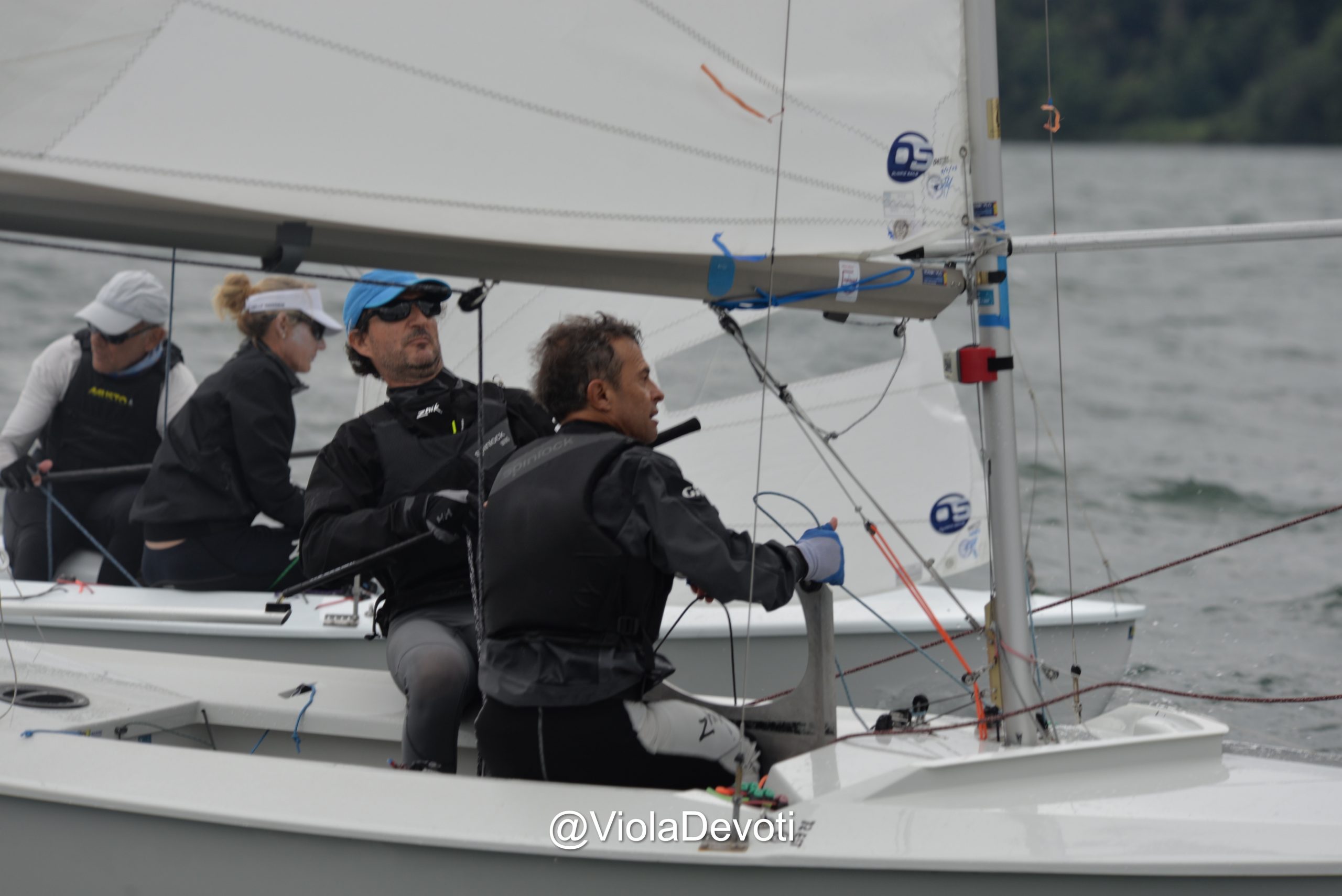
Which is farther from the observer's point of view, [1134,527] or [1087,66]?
[1087,66]

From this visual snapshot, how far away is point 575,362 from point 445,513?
1.15 feet

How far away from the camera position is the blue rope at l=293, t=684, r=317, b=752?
2.56m

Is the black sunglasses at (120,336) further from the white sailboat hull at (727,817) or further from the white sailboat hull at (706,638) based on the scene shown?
the white sailboat hull at (727,817)

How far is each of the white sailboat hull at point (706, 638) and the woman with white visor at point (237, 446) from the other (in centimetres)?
17

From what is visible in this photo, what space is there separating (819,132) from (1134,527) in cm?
539

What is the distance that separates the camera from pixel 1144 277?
18.0m

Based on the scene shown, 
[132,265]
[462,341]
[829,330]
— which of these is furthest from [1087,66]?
[462,341]

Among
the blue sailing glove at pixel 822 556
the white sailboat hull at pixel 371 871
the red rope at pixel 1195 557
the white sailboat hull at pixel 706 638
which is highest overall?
the white sailboat hull at pixel 706 638

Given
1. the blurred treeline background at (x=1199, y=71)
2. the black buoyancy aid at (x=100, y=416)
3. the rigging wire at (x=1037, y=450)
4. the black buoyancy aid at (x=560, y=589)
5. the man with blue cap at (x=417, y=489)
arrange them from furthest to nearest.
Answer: the blurred treeline background at (x=1199, y=71) → the black buoyancy aid at (x=100, y=416) → the rigging wire at (x=1037, y=450) → the man with blue cap at (x=417, y=489) → the black buoyancy aid at (x=560, y=589)

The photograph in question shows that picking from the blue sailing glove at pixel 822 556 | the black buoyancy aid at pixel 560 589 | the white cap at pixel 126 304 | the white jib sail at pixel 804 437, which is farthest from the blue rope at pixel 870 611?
the white cap at pixel 126 304

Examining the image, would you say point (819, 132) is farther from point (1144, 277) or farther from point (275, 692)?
point (1144, 277)

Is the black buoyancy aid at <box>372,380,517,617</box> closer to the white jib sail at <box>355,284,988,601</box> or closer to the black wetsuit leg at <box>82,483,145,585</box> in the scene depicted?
the white jib sail at <box>355,284,988,601</box>

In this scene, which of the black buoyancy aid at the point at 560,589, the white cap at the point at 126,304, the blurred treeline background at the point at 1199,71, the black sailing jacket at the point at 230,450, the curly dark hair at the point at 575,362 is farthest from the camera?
the blurred treeline background at the point at 1199,71

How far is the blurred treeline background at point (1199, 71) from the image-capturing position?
3666 centimetres
